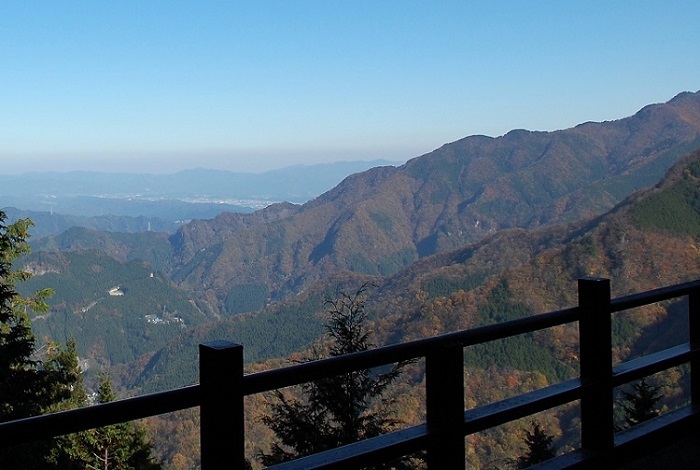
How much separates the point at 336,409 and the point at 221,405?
10625 mm

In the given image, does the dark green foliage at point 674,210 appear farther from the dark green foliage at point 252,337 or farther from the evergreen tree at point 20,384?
the evergreen tree at point 20,384

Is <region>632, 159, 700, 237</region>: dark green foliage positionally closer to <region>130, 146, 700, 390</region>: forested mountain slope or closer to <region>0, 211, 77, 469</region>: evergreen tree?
<region>130, 146, 700, 390</region>: forested mountain slope

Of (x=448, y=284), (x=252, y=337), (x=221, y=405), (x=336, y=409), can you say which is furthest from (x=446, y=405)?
(x=252, y=337)

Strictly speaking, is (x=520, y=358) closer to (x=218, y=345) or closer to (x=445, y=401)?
(x=445, y=401)

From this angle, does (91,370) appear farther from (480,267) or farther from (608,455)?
(608,455)

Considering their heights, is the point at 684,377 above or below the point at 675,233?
below

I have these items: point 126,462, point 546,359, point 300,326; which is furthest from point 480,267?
point 126,462

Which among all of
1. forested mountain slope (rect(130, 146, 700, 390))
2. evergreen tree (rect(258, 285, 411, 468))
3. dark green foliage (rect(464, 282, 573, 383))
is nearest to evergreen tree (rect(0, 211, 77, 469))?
evergreen tree (rect(258, 285, 411, 468))

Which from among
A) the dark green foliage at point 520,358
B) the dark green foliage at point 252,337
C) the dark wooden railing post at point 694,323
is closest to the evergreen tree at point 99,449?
the dark wooden railing post at point 694,323

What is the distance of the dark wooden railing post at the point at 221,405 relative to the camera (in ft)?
6.29

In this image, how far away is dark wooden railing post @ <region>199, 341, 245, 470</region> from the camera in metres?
1.92

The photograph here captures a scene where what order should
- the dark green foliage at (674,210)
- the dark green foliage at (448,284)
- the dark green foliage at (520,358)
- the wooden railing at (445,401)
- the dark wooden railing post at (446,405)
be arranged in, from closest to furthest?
the wooden railing at (445,401), the dark wooden railing post at (446,405), the dark green foliage at (520,358), the dark green foliage at (674,210), the dark green foliage at (448,284)

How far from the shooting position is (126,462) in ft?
52.9

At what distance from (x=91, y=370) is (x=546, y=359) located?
10873cm
